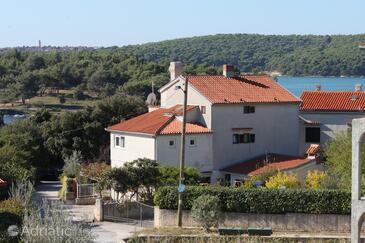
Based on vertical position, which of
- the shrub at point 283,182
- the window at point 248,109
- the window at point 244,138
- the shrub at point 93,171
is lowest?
the shrub at point 283,182

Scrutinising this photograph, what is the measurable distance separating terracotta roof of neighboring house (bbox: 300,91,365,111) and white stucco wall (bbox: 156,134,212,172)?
28.8 feet

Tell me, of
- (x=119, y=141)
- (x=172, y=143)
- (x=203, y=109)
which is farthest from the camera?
(x=119, y=141)

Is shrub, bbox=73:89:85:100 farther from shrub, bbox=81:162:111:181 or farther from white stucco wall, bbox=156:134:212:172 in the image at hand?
A: white stucco wall, bbox=156:134:212:172

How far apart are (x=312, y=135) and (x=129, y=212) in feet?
60.1

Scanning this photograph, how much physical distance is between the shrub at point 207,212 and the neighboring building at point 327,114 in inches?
747

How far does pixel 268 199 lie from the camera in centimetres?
3747

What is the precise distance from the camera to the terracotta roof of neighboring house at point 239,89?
52.3 metres

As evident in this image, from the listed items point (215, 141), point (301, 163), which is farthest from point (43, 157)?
point (301, 163)

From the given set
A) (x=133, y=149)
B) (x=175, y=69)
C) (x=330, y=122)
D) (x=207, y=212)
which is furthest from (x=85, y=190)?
(x=330, y=122)

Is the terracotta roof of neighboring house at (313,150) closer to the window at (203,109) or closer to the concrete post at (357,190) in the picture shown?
the window at (203,109)

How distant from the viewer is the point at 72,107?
125 meters

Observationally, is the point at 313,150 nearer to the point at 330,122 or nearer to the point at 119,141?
the point at 330,122

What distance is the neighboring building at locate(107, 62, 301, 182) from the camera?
49.8 meters

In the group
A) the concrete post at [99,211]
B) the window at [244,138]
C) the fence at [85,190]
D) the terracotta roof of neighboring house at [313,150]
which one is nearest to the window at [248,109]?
the window at [244,138]
